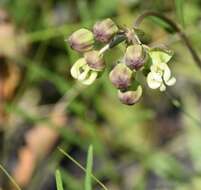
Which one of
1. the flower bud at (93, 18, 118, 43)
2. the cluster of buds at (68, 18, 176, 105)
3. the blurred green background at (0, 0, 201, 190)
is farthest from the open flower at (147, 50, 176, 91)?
the blurred green background at (0, 0, 201, 190)

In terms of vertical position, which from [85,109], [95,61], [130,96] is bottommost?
[85,109]

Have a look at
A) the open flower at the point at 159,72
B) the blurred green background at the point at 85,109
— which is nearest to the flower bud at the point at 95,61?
the open flower at the point at 159,72

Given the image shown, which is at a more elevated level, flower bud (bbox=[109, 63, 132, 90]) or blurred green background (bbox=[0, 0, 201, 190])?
flower bud (bbox=[109, 63, 132, 90])

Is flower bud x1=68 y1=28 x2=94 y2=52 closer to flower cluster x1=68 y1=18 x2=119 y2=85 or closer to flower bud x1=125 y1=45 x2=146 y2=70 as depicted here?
flower cluster x1=68 y1=18 x2=119 y2=85

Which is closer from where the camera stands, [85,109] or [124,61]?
[124,61]

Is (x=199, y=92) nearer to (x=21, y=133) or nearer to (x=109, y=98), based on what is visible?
→ (x=109, y=98)

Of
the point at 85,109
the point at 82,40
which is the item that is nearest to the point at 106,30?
the point at 82,40

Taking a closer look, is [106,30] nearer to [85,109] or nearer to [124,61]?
[124,61]

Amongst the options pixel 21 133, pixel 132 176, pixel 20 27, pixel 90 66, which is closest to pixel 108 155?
pixel 132 176
